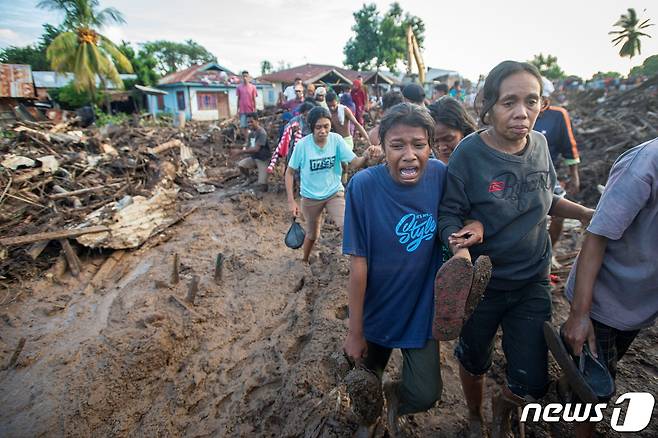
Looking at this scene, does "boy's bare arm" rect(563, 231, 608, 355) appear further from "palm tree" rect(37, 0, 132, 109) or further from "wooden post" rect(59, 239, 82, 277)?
"palm tree" rect(37, 0, 132, 109)

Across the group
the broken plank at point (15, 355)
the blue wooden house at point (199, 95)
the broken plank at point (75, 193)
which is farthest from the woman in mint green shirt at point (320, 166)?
the blue wooden house at point (199, 95)

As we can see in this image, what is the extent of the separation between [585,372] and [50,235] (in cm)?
644

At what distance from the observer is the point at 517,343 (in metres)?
1.93

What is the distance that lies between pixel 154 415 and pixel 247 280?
2.16 m

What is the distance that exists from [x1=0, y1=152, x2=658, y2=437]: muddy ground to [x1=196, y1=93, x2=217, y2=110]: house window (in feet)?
85.5

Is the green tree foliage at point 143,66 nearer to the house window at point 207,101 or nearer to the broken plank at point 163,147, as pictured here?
the house window at point 207,101

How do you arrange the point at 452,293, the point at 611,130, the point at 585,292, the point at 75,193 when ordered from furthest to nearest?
1. the point at 611,130
2. the point at 75,193
3. the point at 585,292
4. the point at 452,293

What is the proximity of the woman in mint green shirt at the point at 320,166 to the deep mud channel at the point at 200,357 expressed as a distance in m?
0.78

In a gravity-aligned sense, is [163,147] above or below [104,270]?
above

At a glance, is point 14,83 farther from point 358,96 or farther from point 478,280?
point 478,280

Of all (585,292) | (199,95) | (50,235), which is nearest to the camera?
(585,292)

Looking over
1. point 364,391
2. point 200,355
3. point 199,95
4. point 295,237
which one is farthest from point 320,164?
point 199,95

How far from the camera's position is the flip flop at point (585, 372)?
1.65 m

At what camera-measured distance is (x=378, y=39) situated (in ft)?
133
